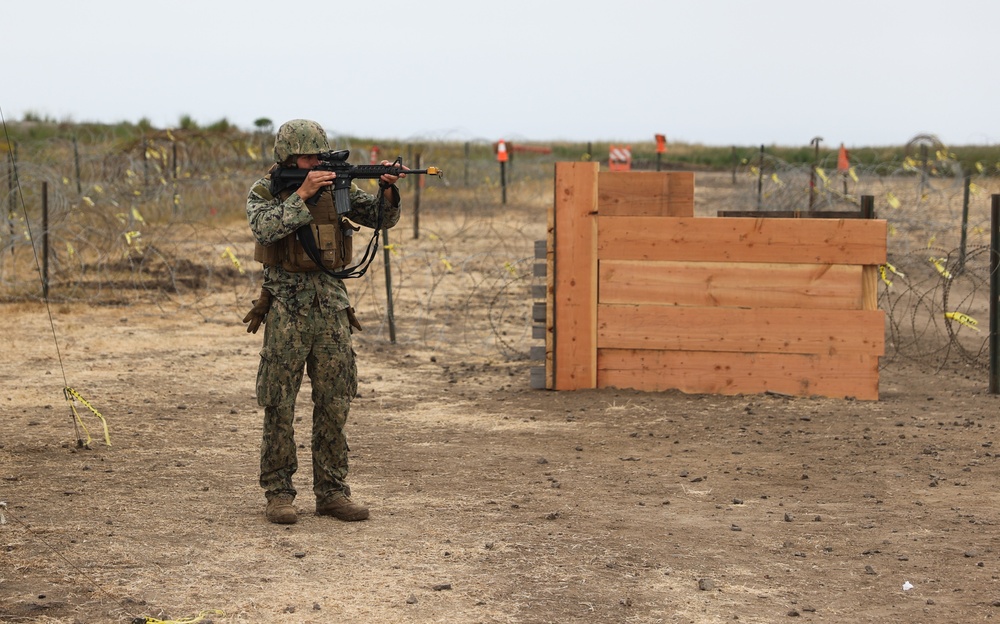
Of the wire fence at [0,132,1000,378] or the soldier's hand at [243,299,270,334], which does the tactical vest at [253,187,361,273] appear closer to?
the soldier's hand at [243,299,270,334]

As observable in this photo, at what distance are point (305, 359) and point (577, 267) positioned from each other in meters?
3.54

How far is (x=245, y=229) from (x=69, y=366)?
10.9 m

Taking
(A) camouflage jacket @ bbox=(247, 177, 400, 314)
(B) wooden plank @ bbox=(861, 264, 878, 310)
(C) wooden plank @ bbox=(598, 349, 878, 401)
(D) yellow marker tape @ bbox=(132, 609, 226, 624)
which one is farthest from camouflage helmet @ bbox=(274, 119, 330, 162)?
(B) wooden plank @ bbox=(861, 264, 878, 310)

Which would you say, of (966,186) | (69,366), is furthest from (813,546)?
(966,186)

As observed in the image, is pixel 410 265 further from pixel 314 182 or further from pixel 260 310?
pixel 314 182

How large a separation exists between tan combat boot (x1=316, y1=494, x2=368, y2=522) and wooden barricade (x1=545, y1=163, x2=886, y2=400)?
3.46 meters

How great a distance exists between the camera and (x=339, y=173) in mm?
5410

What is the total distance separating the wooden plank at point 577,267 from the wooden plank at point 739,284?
23 cm

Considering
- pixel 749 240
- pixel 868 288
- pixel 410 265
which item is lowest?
pixel 410 265

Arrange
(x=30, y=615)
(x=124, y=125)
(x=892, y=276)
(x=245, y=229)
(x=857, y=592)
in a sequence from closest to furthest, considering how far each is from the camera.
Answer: (x=30, y=615) → (x=857, y=592) → (x=892, y=276) → (x=245, y=229) → (x=124, y=125)

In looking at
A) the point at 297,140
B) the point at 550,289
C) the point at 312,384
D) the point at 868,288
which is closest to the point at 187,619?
the point at 312,384

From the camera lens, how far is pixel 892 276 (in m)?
15.2

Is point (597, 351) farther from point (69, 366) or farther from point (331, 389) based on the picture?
point (69, 366)

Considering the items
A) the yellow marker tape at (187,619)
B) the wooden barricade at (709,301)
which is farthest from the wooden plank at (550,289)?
the yellow marker tape at (187,619)
